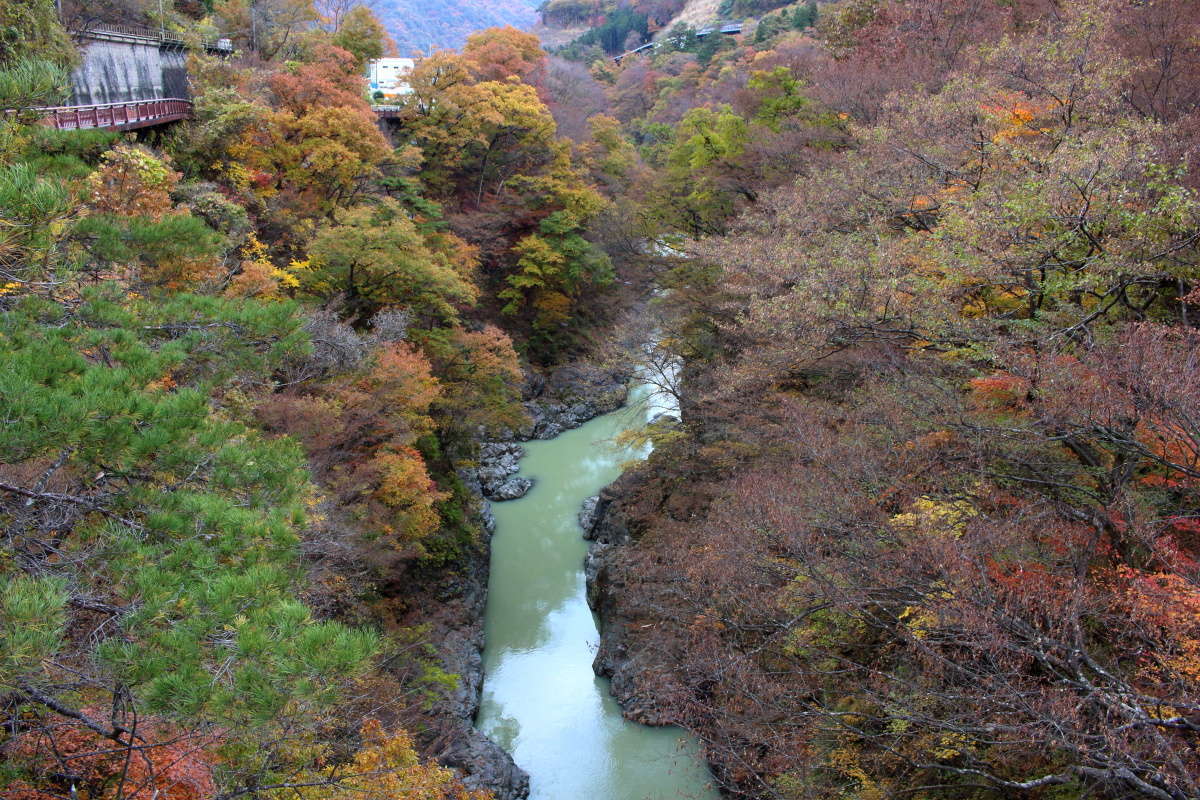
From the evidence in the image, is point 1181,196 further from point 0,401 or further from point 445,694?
point 445,694

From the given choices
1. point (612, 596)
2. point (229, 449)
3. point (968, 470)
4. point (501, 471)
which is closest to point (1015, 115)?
point (968, 470)

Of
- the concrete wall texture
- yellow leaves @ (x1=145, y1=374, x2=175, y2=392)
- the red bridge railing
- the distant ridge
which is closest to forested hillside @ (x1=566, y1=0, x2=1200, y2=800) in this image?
yellow leaves @ (x1=145, y1=374, x2=175, y2=392)

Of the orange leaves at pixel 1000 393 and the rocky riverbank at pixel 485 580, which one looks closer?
the orange leaves at pixel 1000 393

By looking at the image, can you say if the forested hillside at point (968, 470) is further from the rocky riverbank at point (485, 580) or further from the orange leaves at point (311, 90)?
the orange leaves at point (311, 90)

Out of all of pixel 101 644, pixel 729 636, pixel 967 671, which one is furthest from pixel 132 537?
pixel 729 636

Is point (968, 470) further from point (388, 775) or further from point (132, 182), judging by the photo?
point (132, 182)

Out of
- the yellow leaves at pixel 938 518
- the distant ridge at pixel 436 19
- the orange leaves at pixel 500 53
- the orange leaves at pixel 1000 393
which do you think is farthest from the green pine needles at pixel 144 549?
the distant ridge at pixel 436 19
